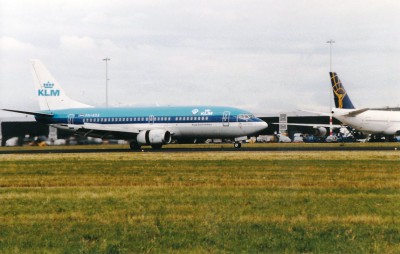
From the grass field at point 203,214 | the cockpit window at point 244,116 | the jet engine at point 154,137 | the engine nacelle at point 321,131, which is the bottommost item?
the grass field at point 203,214

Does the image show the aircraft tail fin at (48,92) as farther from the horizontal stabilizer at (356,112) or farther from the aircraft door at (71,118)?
the horizontal stabilizer at (356,112)

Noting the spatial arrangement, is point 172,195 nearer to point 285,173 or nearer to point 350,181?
point 350,181

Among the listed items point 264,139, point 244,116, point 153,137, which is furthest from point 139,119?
point 264,139

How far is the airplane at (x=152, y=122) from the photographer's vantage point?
61469 mm

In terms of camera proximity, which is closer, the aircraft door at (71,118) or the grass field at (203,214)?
the grass field at (203,214)

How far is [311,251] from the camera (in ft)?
33.5

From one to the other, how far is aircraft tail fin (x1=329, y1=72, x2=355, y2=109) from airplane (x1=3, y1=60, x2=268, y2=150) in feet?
101

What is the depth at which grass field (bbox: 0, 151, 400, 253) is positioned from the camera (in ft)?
35.6

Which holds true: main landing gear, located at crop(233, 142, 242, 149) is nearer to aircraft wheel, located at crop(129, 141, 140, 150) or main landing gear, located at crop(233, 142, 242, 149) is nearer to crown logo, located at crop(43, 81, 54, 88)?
aircraft wheel, located at crop(129, 141, 140, 150)

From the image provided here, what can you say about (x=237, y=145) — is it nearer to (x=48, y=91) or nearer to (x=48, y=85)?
(x=48, y=91)

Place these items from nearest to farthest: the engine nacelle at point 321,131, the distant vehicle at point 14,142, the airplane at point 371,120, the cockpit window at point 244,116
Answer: the cockpit window at point 244,116 → the distant vehicle at point 14,142 → the airplane at point 371,120 → the engine nacelle at point 321,131

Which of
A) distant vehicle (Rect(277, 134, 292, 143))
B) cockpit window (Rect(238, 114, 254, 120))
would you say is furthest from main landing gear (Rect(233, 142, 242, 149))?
distant vehicle (Rect(277, 134, 292, 143))

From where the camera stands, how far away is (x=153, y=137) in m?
61.0

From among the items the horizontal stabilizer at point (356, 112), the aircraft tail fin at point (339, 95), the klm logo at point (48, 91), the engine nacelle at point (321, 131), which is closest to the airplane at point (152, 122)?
the klm logo at point (48, 91)
